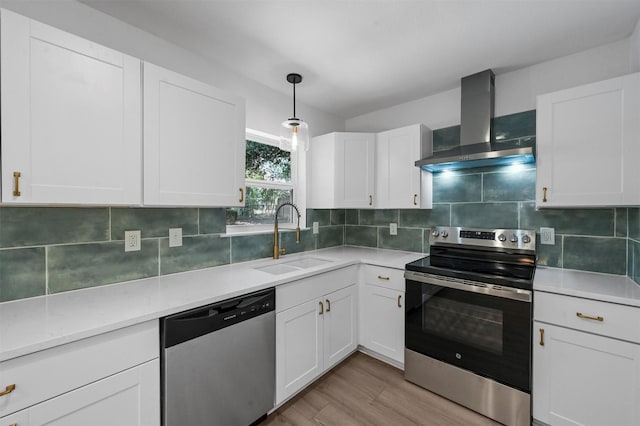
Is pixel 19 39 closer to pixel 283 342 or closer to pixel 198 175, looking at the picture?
pixel 198 175

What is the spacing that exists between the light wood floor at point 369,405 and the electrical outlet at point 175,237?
50.8 inches

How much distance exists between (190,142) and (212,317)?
101 centimetres

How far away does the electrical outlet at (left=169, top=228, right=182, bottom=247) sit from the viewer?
6.20ft

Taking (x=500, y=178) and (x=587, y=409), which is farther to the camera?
(x=500, y=178)

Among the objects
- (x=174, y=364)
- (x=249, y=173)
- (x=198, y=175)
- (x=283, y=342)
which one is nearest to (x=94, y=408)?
(x=174, y=364)

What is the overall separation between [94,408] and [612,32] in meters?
3.46

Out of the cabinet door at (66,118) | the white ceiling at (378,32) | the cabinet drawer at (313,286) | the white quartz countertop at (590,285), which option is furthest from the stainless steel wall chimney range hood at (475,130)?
the cabinet door at (66,118)

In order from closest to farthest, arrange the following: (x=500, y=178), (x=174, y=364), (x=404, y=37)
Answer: (x=174, y=364)
(x=404, y=37)
(x=500, y=178)

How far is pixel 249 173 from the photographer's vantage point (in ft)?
8.26

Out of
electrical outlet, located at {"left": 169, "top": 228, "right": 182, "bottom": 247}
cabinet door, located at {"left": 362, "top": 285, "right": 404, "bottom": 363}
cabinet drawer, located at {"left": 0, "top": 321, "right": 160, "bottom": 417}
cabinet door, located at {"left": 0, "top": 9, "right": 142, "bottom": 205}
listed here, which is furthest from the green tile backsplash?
cabinet door, located at {"left": 362, "top": 285, "right": 404, "bottom": 363}

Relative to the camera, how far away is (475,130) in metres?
2.37

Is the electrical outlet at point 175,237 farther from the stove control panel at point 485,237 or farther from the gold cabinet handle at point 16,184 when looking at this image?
the stove control panel at point 485,237

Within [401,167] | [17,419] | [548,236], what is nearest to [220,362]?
[17,419]

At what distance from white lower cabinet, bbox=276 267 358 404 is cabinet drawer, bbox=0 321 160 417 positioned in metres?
0.78
